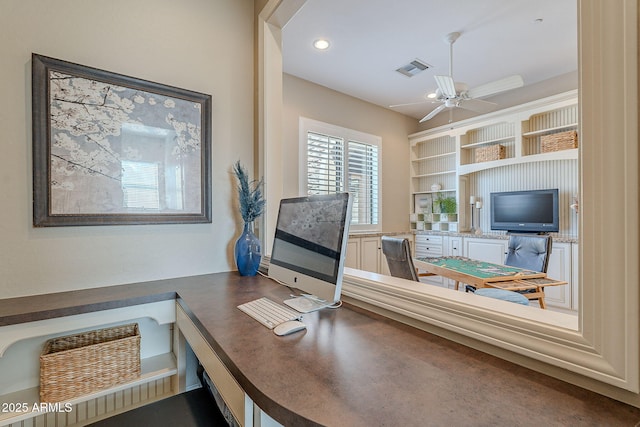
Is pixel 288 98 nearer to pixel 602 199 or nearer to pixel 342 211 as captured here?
pixel 342 211

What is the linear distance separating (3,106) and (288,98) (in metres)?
2.78

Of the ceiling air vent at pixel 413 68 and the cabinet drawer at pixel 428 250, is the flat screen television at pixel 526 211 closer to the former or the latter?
the cabinet drawer at pixel 428 250

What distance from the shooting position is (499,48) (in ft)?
10.3

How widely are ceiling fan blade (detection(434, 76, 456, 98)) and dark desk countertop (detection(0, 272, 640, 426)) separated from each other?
2.42 m

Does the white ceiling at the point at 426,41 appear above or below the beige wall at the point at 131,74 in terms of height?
above

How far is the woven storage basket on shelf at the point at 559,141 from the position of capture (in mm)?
3434

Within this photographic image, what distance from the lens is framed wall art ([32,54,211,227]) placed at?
1389mm

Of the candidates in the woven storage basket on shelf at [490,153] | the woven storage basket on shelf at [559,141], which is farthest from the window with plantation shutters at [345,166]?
the woven storage basket on shelf at [559,141]

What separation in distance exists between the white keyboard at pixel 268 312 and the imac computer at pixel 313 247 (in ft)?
0.18

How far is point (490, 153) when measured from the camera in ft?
14.0

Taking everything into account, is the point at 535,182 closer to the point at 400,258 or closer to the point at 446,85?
the point at 446,85

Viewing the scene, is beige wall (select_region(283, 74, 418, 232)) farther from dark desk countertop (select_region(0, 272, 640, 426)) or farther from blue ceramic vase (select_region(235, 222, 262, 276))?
dark desk countertop (select_region(0, 272, 640, 426))

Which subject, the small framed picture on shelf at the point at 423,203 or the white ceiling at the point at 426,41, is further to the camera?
the small framed picture on shelf at the point at 423,203

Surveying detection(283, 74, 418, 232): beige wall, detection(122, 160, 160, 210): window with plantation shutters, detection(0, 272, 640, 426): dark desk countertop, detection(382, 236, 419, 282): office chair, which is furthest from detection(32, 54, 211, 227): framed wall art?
detection(283, 74, 418, 232): beige wall
